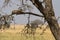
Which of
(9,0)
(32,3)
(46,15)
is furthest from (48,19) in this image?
(9,0)

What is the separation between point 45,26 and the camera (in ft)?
29.5

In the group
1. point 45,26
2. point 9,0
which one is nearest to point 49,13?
point 45,26

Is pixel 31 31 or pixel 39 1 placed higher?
pixel 39 1

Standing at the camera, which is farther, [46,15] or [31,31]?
[31,31]

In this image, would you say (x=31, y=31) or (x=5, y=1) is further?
(x=31, y=31)

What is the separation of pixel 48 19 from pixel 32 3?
0.68 metres

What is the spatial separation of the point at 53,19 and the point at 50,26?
269 millimetres

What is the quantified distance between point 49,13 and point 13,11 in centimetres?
107

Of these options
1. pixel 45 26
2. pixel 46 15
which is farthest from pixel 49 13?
pixel 45 26

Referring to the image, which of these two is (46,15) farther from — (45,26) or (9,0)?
(9,0)

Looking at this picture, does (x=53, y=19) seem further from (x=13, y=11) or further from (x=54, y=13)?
(x=13, y=11)

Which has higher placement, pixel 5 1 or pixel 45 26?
pixel 5 1

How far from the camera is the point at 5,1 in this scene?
8531 millimetres

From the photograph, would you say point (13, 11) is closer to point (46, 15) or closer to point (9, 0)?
point (9, 0)
